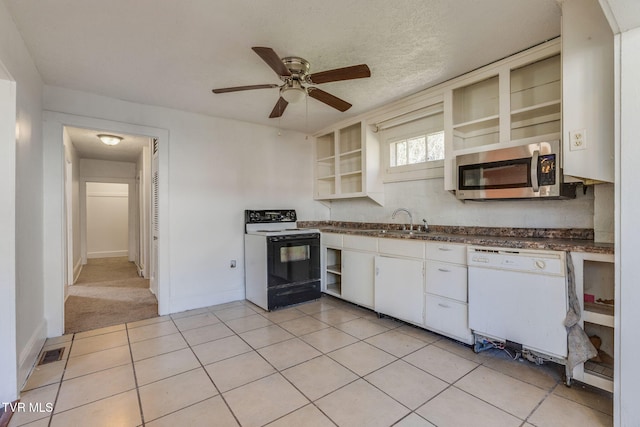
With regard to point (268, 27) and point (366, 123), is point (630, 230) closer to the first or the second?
point (268, 27)

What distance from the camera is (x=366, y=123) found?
3.68m

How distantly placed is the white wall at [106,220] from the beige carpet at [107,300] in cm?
191

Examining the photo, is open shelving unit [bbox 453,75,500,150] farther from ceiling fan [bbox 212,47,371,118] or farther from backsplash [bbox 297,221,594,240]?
ceiling fan [bbox 212,47,371,118]

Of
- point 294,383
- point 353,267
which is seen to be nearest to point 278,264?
point 353,267

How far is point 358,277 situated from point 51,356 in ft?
9.27

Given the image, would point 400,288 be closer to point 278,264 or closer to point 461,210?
point 461,210

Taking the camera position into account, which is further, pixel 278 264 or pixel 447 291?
pixel 278 264

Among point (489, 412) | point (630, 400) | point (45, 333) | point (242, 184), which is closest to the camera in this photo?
point (630, 400)

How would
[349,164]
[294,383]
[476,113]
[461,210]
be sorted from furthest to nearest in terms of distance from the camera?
[349,164] → [461,210] → [476,113] → [294,383]

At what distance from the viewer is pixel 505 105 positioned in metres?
2.40

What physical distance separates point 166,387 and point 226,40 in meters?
2.41

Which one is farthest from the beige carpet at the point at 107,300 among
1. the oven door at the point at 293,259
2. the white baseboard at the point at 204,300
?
the oven door at the point at 293,259

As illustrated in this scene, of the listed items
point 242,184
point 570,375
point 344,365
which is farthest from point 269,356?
point 242,184

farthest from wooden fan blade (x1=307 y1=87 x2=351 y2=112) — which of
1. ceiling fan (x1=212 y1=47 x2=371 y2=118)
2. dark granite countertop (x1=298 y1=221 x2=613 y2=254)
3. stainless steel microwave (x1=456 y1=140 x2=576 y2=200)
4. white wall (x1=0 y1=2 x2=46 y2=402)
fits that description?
white wall (x1=0 y1=2 x2=46 y2=402)
